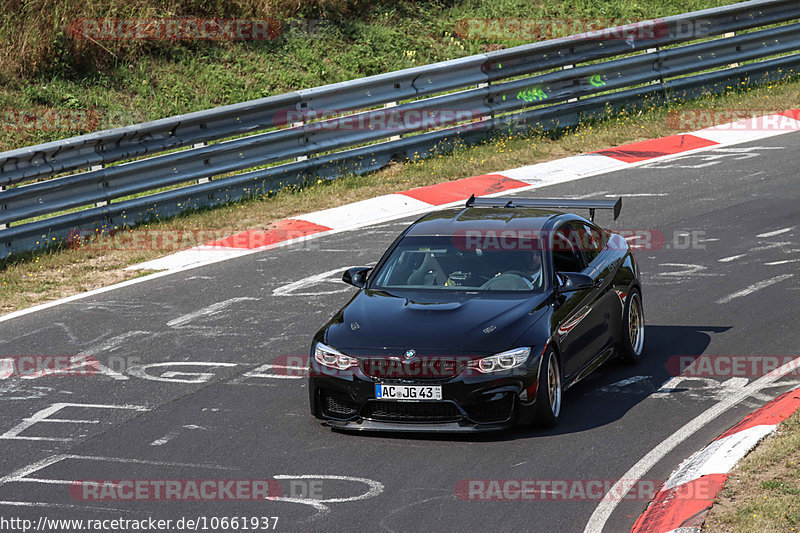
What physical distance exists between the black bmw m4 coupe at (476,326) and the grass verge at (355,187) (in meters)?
5.18

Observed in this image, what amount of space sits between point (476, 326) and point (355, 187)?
8.72 metres

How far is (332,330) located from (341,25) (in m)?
15.1

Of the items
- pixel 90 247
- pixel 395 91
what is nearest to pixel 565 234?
pixel 90 247

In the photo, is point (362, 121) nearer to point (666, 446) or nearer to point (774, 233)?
point (774, 233)

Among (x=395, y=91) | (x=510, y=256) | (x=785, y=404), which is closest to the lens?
(x=785, y=404)

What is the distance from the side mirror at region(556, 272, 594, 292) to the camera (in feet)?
29.1

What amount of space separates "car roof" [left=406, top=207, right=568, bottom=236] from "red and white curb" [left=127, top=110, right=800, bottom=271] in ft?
15.1

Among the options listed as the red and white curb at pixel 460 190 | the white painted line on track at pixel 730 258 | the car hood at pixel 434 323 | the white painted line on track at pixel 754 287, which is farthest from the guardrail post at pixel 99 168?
the white painted line on track at pixel 754 287

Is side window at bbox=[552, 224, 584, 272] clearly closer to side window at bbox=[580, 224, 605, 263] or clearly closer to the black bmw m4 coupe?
the black bmw m4 coupe

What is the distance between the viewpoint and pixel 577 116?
63.9 ft

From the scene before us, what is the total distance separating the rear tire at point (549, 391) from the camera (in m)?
8.20

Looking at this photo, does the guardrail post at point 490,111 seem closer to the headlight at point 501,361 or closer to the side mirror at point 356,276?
the side mirror at point 356,276

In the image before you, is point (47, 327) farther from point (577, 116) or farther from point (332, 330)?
point (577, 116)

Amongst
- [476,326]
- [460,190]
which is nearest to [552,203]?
[476,326]
